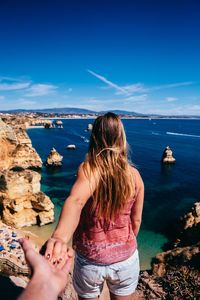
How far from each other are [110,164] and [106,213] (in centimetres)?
57

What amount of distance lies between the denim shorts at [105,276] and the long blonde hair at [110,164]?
67 centimetres

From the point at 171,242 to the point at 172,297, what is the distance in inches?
674

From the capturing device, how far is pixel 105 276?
3502 mm

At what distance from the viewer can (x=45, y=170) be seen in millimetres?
54938

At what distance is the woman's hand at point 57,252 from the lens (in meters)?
1.94

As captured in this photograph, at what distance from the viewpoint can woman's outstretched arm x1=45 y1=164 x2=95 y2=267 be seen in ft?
6.79

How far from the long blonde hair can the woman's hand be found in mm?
881

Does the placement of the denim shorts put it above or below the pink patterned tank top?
below

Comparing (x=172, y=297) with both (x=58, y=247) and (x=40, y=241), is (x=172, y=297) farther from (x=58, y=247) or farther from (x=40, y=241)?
(x=40, y=241)

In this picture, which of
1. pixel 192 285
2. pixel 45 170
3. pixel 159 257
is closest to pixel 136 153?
pixel 45 170

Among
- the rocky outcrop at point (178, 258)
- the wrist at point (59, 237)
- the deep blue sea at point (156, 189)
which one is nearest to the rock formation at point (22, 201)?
the deep blue sea at point (156, 189)

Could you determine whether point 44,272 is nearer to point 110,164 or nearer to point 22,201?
point 110,164

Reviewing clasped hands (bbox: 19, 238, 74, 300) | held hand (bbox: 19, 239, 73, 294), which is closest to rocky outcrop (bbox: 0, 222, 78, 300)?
clasped hands (bbox: 19, 238, 74, 300)

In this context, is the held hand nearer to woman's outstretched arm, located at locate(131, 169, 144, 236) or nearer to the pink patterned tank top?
the pink patterned tank top
